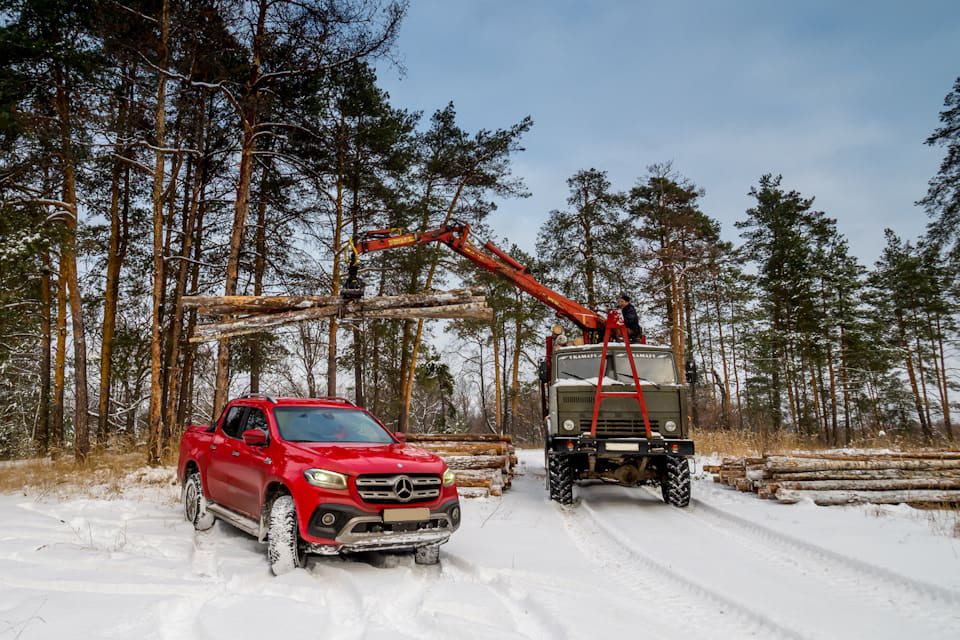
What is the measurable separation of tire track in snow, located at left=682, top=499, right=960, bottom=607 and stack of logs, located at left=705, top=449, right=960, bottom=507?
156 centimetres

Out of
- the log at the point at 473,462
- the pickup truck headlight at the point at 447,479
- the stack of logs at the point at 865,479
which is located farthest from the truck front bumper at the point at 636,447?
the pickup truck headlight at the point at 447,479

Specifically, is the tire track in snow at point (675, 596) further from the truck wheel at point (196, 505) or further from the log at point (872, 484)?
the truck wheel at point (196, 505)

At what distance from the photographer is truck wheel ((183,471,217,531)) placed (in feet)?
22.7

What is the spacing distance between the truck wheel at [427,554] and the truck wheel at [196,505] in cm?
303

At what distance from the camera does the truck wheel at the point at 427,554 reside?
5.60 m

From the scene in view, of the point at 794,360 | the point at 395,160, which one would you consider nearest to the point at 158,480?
the point at 395,160

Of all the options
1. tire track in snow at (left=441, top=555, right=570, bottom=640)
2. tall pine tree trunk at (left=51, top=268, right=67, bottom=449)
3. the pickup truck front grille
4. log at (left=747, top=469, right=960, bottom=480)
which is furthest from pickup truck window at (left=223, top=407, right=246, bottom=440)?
tall pine tree trunk at (left=51, top=268, right=67, bottom=449)

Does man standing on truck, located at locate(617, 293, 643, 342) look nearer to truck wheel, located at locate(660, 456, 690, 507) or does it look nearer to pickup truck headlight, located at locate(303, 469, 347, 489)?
truck wheel, located at locate(660, 456, 690, 507)

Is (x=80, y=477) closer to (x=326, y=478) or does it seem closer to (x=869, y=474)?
(x=326, y=478)

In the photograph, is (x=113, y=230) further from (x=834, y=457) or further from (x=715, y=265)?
(x=715, y=265)

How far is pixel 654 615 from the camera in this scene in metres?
4.43

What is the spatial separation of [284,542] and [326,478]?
711 millimetres

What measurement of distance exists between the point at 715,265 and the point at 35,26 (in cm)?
2535

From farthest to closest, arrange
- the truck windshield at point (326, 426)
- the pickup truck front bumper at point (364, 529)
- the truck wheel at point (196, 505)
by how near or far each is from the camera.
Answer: the truck wheel at point (196, 505)
the truck windshield at point (326, 426)
the pickup truck front bumper at point (364, 529)
